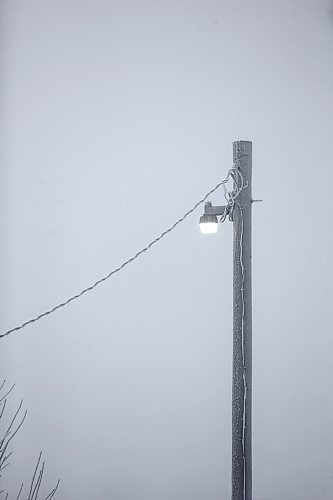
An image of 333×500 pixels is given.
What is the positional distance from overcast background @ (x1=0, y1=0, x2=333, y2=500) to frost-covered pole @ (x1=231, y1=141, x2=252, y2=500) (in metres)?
1.64

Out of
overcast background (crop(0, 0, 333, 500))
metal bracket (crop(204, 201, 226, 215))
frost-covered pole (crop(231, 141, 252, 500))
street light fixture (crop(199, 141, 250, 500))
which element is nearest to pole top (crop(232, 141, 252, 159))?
street light fixture (crop(199, 141, 250, 500))

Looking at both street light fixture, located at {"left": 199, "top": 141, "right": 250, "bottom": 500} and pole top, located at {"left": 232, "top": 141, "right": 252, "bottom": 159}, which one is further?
pole top, located at {"left": 232, "top": 141, "right": 252, "bottom": 159}

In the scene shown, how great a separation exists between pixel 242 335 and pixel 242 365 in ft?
0.64

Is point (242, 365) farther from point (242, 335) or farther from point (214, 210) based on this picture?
point (214, 210)

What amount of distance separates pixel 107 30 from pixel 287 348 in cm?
348

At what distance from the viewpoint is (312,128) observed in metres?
5.58

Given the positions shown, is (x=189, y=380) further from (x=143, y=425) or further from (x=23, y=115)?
(x=23, y=115)

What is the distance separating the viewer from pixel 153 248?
5.46m

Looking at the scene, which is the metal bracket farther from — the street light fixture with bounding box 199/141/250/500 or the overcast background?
the overcast background

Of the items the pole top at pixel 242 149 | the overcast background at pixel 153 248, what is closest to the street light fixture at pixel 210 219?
the pole top at pixel 242 149

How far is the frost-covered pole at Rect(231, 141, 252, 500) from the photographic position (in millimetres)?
3732

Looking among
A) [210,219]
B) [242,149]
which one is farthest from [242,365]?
[242,149]

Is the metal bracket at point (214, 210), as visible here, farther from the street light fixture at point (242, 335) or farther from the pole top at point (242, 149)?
the pole top at point (242, 149)

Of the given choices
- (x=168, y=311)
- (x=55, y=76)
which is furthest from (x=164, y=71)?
(x=168, y=311)
